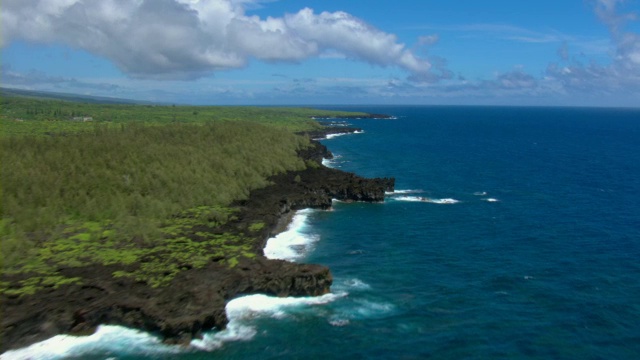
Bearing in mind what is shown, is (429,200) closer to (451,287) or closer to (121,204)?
(451,287)

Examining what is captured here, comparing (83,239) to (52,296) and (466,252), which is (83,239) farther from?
(466,252)

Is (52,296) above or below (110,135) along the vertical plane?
below

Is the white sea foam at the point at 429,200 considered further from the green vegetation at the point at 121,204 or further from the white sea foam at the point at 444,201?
the green vegetation at the point at 121,204

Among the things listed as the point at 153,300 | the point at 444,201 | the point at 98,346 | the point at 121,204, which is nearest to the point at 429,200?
the point at 444,201

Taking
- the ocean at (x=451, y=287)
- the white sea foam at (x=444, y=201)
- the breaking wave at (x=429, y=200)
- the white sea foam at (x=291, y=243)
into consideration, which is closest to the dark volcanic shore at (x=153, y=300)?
the ocean at (x=451, y=287)

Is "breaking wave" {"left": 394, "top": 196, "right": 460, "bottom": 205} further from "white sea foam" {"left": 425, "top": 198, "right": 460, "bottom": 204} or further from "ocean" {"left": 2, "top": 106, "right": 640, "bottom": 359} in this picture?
"ocean" {"left": 2, "top": 106, "right": 640, "bottom": 359}

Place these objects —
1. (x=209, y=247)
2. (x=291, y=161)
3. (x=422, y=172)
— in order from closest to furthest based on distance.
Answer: (x=209, y=247) → (x=291, y=161) → (x=422, y=172)

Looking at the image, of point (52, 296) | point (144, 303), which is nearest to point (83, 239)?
point (52, 296)

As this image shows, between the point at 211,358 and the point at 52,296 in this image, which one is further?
the point at 52,296
